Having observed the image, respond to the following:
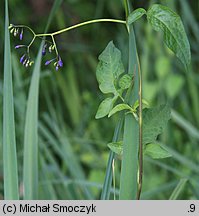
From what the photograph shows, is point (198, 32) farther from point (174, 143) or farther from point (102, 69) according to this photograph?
point (102, 69)

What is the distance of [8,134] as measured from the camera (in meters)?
0.85

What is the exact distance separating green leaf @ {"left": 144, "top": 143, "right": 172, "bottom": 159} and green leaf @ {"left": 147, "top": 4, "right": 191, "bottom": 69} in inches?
5.5

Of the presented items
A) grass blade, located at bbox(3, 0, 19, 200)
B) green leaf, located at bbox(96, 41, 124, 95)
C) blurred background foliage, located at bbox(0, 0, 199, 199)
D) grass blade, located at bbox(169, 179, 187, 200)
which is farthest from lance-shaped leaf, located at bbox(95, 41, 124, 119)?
blurred background foliage, located at bbox(0, 0, 199, 199)

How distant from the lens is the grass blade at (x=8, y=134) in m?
0.84

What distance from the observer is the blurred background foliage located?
1.73 m

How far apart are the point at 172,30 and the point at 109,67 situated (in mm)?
114

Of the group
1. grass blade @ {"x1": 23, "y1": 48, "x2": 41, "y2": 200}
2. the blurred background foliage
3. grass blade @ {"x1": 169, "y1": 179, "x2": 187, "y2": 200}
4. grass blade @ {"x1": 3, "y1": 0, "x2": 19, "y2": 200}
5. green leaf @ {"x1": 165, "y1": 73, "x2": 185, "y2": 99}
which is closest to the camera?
grass blade @ {"x1": 3, "y1": 0, "x2": 19, "y2": 200}

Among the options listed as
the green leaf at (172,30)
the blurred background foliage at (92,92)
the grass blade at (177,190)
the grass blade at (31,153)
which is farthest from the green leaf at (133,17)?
the blurred background foliage at (92,92)

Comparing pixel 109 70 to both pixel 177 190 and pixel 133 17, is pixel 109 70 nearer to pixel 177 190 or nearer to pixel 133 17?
pixel 133 17

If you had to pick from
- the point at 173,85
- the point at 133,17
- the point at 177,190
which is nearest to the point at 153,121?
the point at 133,17

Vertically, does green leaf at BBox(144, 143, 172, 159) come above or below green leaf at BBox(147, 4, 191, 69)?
below

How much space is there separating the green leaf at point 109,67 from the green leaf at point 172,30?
0.25 ft

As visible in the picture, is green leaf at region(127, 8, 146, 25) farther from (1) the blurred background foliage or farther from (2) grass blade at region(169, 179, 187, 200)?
(1) the blurred background foliage
